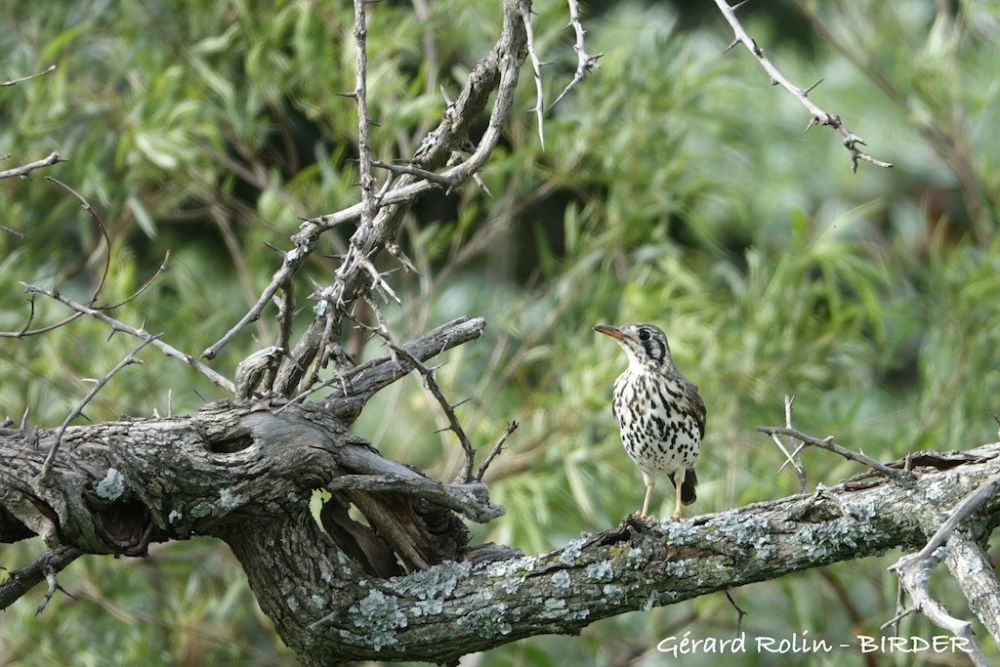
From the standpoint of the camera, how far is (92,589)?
7.21m

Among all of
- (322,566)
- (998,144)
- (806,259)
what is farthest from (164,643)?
(998,144)

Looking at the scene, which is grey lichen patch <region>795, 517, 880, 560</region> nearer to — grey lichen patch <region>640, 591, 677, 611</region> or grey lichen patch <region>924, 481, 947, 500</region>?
grey lichen patch <region>924, 481, 947, 500</region>

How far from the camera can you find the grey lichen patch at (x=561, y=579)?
3449mm

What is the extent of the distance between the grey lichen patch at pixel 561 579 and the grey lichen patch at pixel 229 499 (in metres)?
0.76

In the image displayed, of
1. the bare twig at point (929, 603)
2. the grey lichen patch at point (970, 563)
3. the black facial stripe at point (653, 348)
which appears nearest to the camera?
the bare twig at point (929, 603)

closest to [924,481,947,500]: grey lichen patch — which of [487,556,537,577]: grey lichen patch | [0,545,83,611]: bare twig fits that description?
[487,556,537,577]: grey lichen patch

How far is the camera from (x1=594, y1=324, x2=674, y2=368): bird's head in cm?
546

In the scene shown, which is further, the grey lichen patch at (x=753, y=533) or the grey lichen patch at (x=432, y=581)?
the grey lichen patch at (x=432, y=581)

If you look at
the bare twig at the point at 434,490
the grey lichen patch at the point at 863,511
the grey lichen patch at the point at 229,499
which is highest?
the bare twig at the point at 434,490

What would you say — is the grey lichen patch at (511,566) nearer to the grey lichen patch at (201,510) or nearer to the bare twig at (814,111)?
the grey lichen patch at (201,510)

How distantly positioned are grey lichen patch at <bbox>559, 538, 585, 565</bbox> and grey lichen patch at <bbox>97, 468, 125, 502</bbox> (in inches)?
40.9

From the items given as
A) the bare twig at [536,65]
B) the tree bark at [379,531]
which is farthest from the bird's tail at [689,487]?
the bare twig at [536,65]

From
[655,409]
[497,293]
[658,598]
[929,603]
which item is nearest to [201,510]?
[658,598]

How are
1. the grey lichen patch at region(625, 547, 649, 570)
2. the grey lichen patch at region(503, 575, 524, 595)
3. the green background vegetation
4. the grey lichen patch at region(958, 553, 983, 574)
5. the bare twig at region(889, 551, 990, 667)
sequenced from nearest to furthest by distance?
1. the bare twig at region(889, 551, 990, 667)
2. the grey lichen patch at region(958, 553, 983, 574)
3. the grey lichen patch at region(625, 547, 649, 570)
4. the grey lichen patch at region(503, 575, 524, 595)
5. the green background vegetation
